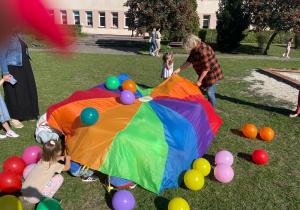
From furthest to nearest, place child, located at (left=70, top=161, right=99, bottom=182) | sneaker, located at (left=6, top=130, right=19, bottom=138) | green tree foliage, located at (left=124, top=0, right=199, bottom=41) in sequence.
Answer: green tree foliage, located at (left=124, top=0, right=199, bottom=41)
sneaker, located at (left=6, top=130, right=19, bottom=138)
child, located at (left=70, top=161, right=99, bottom=182)

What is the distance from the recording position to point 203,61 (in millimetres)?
4855

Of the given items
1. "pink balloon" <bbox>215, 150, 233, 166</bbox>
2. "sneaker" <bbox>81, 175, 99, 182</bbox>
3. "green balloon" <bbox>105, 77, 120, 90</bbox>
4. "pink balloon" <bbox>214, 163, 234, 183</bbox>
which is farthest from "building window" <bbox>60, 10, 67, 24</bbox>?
"green balloon" <bbox>105, 77, 120, 90</bbox>

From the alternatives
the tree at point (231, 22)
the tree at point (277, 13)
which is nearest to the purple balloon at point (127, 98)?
the tree at point (277, 13)

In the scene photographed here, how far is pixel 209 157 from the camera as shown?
4023 millimetres

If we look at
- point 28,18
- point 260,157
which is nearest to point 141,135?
point 260,157

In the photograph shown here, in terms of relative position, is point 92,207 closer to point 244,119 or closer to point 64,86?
point 244,119

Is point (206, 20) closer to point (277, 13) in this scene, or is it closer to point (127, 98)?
point (277, 13)

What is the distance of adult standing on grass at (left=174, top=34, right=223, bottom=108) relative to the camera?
468cm

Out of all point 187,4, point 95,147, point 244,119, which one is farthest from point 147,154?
point 187,4

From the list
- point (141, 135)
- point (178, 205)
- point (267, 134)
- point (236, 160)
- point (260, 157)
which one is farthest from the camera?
point (267, 134)

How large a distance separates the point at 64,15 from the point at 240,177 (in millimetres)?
3380

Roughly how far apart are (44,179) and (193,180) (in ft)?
5.87

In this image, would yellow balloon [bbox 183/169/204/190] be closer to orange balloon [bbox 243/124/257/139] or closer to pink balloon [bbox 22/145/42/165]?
orange balloon [bbox 243/124/257/139]

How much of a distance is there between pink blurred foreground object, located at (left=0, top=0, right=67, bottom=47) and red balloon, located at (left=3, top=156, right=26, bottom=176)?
9.92 ft
